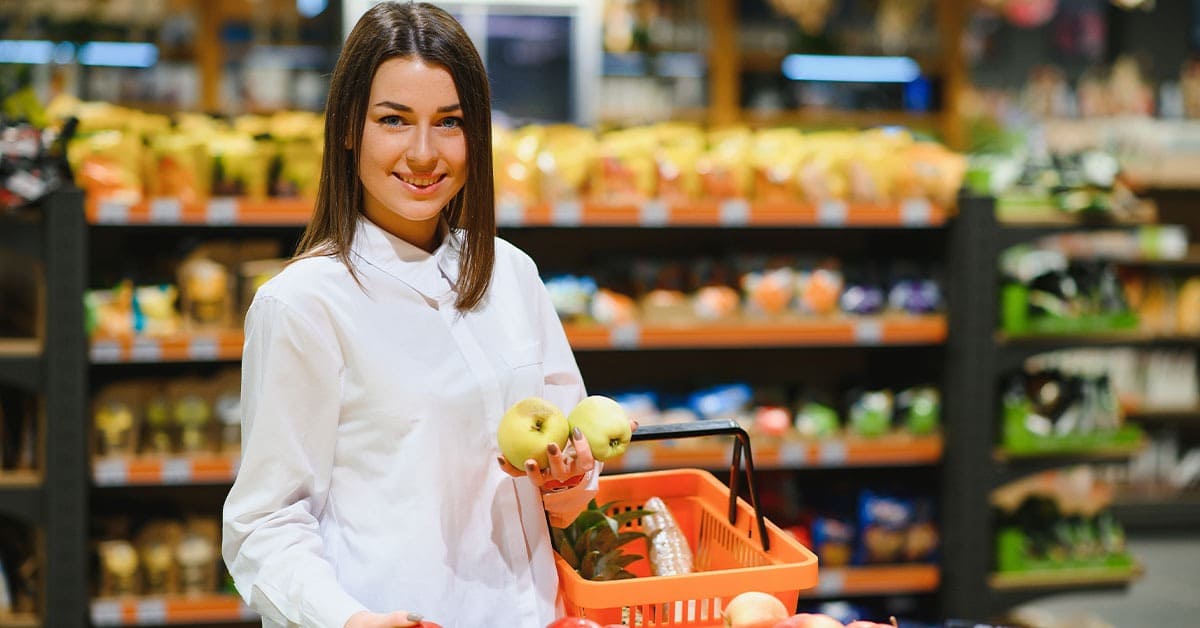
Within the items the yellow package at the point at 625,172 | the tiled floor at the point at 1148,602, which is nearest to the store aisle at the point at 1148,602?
the tiled floor at the point at 1148,602

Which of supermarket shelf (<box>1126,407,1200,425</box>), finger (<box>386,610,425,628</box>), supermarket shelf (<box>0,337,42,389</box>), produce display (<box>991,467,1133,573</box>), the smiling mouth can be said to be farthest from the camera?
supermarket shelf (<box>1126,407,1200,425</box>)

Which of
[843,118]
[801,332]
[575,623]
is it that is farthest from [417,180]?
[843,118]

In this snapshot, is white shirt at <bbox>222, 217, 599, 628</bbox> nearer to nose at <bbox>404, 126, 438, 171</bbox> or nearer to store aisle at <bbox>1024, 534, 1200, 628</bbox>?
nose at <bbox>404, 126, 438, 171</bbox>

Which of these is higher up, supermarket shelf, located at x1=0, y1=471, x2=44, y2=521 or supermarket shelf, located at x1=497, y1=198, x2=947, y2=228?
supermarket shelf, located at x1=497, y1=198, x2=947, y2=228

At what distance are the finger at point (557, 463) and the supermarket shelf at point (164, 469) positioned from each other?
220 cm

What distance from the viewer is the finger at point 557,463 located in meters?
1.46

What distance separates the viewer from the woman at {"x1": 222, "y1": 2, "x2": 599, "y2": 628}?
147cm

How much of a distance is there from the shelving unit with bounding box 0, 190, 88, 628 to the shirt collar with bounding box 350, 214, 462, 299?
2.04 meters

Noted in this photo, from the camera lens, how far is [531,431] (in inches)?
58.0

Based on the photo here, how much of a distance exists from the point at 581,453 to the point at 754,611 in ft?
0.97

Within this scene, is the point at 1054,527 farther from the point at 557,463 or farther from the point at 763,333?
the point at 557,463

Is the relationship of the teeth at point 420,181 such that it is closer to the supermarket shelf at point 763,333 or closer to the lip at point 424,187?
the lip at point 424,187

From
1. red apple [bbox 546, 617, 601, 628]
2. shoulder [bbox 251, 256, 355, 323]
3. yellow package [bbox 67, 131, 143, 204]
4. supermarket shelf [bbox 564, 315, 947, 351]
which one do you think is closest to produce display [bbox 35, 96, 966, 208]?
yellow package [bbox 67, 131, 143, 204]

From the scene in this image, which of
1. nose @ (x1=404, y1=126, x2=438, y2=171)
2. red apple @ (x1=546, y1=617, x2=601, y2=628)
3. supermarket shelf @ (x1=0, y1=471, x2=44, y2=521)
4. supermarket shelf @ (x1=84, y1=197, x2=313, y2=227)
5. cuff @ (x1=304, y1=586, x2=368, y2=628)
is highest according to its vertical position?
nose @ (x1=404, y1=126, x2=438, y2=171)
